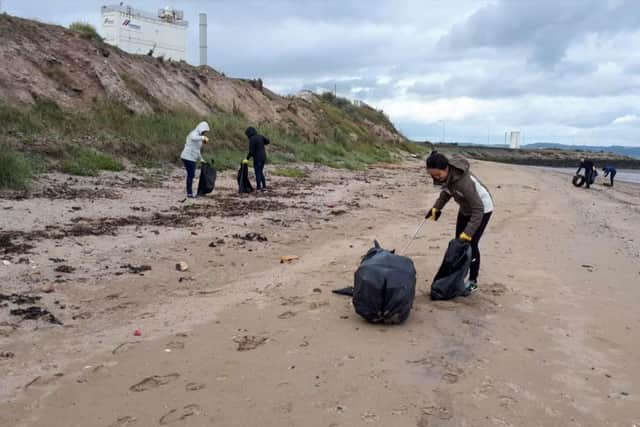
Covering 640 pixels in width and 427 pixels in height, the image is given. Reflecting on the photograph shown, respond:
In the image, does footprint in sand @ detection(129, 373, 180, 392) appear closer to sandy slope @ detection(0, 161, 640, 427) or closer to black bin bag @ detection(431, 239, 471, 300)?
sandy slope @ detection(0, 161, 640, 427)

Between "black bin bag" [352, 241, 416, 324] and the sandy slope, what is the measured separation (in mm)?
155

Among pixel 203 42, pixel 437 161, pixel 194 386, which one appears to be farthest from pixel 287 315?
pixel 203 42

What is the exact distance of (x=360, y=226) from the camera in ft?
33.8

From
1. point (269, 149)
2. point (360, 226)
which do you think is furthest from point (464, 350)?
point (269, 149)

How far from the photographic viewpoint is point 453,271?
5.84 metres

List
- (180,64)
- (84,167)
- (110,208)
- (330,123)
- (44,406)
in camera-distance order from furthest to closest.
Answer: (330,123) < (180,64) < (84,167) < (110,208) < (44,406)

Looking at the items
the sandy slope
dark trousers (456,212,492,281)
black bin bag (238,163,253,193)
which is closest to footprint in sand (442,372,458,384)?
the sandy slope

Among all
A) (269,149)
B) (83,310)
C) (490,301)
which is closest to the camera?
(83,310)

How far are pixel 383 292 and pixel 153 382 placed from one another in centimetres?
198

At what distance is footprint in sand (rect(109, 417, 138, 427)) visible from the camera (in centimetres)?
342

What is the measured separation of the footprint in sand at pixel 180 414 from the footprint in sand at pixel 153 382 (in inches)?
15.1

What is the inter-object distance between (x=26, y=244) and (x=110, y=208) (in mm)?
2815

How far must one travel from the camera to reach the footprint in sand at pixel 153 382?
12.7 feet

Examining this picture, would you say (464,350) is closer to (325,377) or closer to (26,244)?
(325,377)
